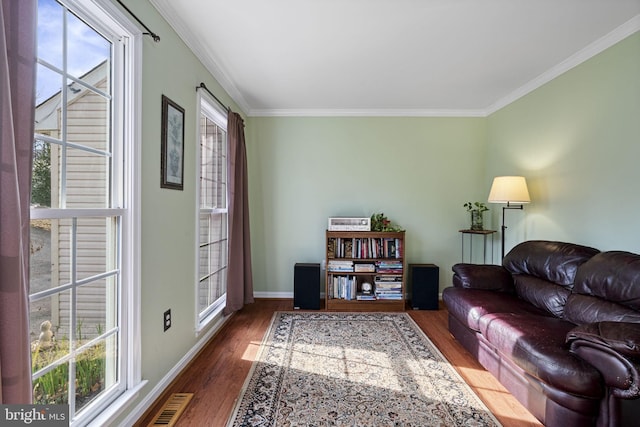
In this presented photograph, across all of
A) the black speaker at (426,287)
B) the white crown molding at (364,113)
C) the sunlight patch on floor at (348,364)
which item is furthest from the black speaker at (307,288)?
the white crown molding at (364,113)

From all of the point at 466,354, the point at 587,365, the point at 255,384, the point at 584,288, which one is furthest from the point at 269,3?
the point at 466,354

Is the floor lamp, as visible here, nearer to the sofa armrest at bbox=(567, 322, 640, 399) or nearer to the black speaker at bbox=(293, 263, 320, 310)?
the sofa armrest at bbox=(567, 322, 640, 399)

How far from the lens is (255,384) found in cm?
219

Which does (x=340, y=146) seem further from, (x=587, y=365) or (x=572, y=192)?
(x=587, y=365)

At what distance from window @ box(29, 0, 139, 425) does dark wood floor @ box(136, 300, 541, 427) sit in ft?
1.53

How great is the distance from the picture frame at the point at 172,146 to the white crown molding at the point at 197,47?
51 cm

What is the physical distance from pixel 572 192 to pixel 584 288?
1.00 metres

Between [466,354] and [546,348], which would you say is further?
[466,354]

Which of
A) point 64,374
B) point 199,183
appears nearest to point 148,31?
point 199,183

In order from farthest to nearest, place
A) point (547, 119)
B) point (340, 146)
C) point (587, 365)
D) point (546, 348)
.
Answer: point (340, 146) → point (547, 119) → point (546, 348) → point (587, 365)

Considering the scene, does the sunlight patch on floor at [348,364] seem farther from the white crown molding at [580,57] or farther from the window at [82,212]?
the white crown molding at [580,57]

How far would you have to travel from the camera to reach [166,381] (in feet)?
6.97

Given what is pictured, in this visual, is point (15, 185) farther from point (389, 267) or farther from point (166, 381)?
point (389, 267)
